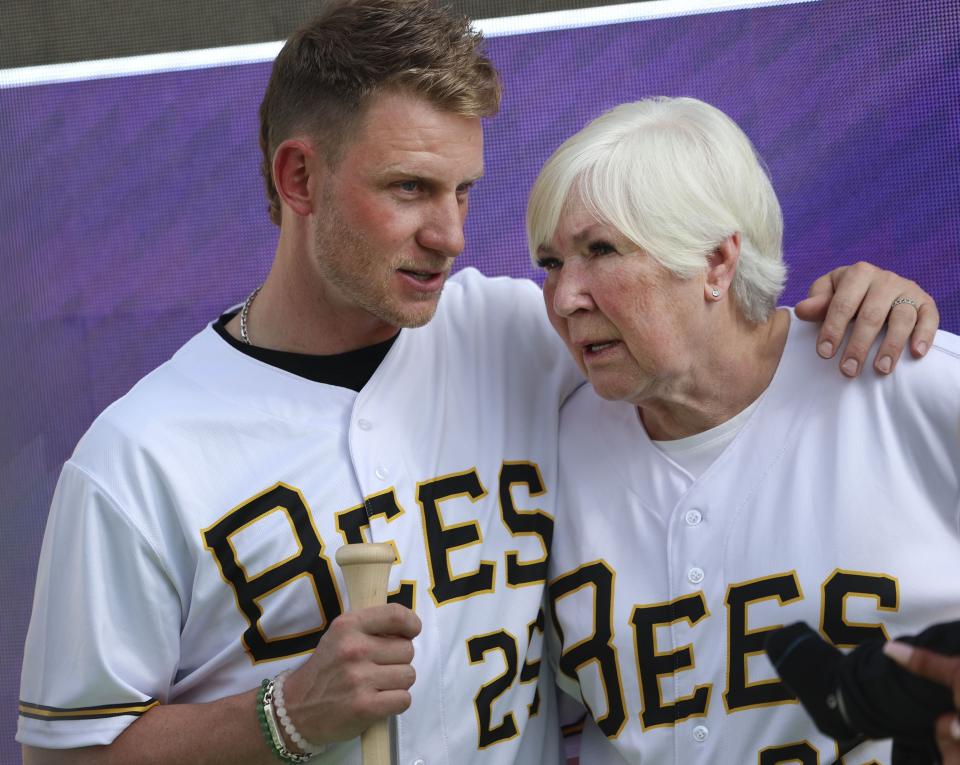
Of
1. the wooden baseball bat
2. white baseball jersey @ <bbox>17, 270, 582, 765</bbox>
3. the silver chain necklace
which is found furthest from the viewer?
the silver chain necklace

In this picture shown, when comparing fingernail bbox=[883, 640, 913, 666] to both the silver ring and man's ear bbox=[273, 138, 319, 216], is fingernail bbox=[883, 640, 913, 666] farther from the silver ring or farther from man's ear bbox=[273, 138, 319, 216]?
man's ear bbox=[273, 138, 319, 216]

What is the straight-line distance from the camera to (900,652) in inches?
40.3

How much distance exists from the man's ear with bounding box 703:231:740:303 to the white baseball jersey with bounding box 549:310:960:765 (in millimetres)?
147

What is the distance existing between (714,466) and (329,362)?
0.58 metres

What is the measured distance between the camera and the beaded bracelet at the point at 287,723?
1.43m

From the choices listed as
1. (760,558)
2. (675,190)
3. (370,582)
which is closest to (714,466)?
(760,558)

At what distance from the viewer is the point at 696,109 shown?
1560 millimetres

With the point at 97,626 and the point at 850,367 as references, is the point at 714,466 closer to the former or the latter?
the point at 850,367

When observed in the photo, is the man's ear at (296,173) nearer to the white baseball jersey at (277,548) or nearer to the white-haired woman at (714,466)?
the white baseball jersey at (277,548)

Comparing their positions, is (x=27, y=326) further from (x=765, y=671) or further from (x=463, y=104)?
(x=765, y=671)

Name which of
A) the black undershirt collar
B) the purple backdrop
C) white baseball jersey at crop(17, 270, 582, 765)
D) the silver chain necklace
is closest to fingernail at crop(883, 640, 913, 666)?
white baseball jersey at crop(17, 270, 582, 765)

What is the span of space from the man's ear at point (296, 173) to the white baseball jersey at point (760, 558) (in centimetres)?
60

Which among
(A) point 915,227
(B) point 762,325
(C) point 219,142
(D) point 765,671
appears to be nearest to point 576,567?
(D) point 765,671

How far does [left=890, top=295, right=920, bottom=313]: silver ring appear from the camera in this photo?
1.50m
